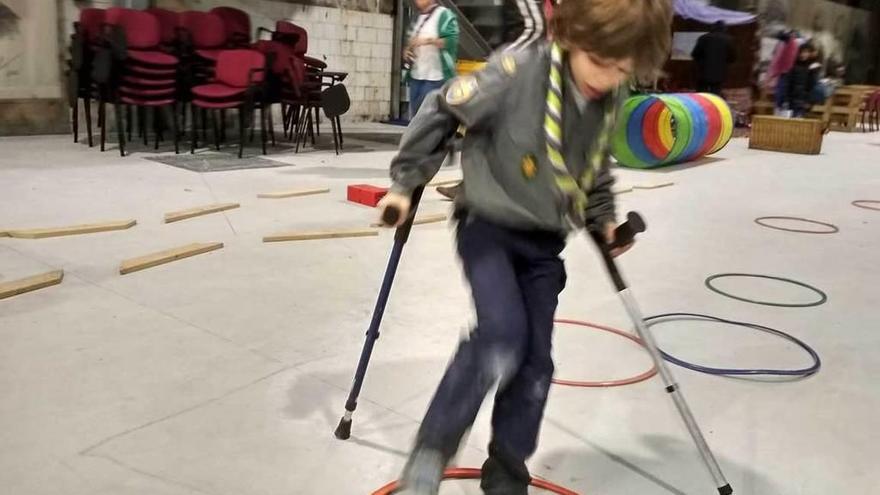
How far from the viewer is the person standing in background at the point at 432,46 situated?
5.51m

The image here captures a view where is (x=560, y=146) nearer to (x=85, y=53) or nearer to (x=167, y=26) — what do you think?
(x=85, y=53)

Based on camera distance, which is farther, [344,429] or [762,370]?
[762,370]

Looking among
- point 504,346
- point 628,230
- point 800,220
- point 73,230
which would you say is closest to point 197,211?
point 73,230

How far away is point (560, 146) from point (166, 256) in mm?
2291

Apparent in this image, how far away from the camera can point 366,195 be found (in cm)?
467

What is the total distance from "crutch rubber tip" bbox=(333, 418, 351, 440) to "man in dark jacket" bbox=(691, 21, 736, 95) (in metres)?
8.93

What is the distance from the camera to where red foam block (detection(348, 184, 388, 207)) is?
4.64m

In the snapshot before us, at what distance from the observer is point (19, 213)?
13.1 ft

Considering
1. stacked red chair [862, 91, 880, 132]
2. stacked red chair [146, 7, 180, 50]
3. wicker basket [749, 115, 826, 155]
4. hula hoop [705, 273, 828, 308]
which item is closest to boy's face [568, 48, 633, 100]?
hula hoop [705, 273, 828, 308]

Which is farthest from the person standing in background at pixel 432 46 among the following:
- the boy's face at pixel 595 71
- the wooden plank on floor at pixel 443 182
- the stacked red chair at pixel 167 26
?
the boy's face at pixel 595 71

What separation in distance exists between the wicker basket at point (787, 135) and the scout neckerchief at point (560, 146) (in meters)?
8.09

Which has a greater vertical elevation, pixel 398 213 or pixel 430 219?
pixel 398 213

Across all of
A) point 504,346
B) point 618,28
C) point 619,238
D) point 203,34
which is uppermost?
point 618,28

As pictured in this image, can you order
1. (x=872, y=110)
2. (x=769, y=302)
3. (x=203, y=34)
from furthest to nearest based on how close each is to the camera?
(x=872, y=110), (x=203, y=34), (x=769, y=302)
